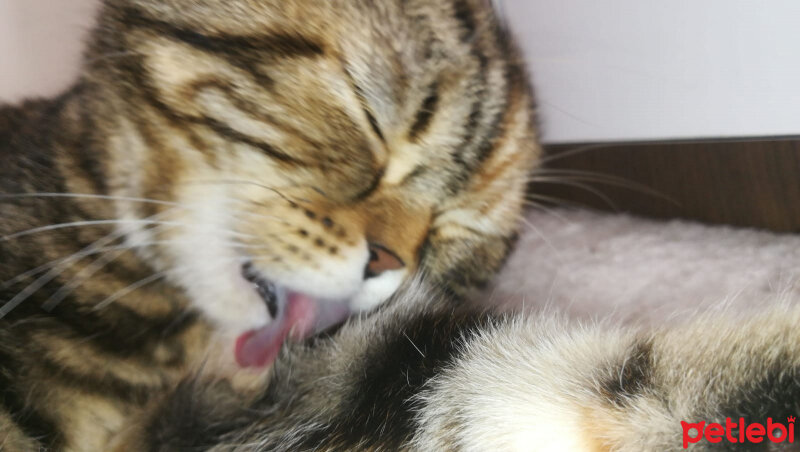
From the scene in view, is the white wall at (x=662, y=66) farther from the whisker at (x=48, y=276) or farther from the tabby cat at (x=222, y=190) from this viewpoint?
the whisker at (x=48, y=276)

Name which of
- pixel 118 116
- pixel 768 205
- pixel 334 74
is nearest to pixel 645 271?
pixel 768 205

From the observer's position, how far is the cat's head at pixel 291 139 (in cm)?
66

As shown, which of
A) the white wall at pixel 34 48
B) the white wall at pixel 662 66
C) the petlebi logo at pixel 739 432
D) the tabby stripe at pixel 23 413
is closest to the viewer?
the petlebi logo at pixel 739 432

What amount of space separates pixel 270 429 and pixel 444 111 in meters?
Answer: 0.37

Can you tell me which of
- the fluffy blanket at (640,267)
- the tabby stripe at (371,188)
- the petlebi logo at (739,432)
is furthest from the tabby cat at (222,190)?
the petlebi logo at (739,432)

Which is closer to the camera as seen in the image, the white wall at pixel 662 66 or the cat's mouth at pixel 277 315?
the cat's mouth at pixel 277 315

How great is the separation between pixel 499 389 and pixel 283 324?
0.31 metres

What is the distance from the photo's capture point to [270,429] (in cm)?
55

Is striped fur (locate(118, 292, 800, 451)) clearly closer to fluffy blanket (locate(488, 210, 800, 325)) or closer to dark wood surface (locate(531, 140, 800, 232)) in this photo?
fluffy blanket (locate(488, 210, 800, 325))

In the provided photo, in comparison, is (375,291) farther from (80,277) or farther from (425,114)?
(80,277)

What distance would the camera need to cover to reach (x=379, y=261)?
689 mm

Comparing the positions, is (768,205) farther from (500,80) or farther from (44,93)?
(44,93)

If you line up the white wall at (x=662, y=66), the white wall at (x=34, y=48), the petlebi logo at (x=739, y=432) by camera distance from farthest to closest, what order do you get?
the white wall at (x=34, y=48) → the white wall at (x=662, y=66) → the petlebi logo at (x=739, y=432)

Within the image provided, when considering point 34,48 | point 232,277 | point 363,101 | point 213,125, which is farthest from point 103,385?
point 34,48
